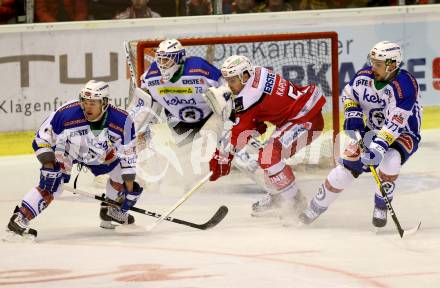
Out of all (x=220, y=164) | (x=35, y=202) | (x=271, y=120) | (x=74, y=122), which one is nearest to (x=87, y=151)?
(x=74, y=122)

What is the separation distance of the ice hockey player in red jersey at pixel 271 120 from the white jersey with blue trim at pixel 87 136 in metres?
0.61

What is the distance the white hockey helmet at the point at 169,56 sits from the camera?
827 cm

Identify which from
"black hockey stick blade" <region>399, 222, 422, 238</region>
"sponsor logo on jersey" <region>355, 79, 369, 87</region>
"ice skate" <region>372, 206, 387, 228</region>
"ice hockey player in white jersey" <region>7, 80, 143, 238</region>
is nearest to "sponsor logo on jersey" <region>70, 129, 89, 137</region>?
"ice hockey player in white jersey" <region>7, 80, 143, 238</region>

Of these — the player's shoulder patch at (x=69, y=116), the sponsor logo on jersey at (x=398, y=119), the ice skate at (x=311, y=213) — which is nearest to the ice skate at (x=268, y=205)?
the ice skate at (x=311, y=213)

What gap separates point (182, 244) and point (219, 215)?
644 mm

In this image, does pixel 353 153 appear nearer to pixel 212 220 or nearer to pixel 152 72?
pixel 212 220

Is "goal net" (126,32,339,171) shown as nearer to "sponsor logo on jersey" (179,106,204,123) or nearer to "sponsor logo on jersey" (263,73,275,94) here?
"sponsor logo on jersey" (179,106,204,123)

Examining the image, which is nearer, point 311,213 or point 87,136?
point 87,136

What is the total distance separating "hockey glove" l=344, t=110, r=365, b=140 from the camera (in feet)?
23.7

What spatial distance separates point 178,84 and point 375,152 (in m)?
2.02

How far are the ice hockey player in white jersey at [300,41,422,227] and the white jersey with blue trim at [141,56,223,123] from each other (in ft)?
4.68

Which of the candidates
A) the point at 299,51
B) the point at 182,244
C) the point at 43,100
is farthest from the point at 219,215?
the point at 43,100

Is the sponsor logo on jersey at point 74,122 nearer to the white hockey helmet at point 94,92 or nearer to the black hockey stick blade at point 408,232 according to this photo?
the white hockey helmet at point 94,92

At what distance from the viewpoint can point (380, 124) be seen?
7.30 metres
